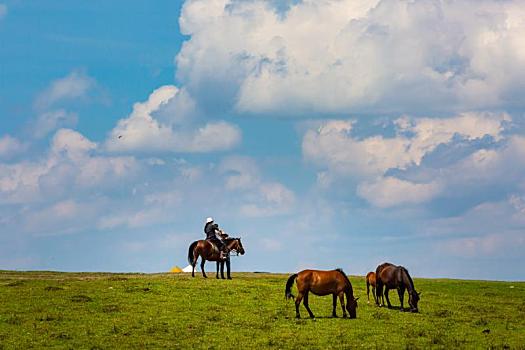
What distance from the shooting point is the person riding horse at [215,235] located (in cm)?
4747

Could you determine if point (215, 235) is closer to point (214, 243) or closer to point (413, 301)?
point (214, 243)

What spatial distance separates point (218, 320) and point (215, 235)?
1571 cm

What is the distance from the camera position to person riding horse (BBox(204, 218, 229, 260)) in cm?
4747

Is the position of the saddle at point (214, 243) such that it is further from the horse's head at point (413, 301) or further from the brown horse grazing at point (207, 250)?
the horse's head at point (413, 301)

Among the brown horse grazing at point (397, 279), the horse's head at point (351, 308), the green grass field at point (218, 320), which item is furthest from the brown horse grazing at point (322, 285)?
the brown horse grazing at point (397, 279)

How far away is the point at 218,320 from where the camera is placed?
3216 centimetres

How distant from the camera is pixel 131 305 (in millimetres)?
35531

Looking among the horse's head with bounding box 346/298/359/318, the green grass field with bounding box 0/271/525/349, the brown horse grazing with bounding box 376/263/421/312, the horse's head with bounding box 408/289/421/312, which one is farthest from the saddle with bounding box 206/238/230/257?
the horse's head with bounding box 346/298/359/318

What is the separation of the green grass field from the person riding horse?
391 centimetres

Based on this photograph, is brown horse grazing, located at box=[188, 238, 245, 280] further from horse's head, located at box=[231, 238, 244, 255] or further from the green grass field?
the green grass field

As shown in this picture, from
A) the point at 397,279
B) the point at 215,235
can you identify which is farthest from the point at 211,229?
the point at 397,279

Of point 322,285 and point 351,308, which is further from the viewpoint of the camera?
point 351,308

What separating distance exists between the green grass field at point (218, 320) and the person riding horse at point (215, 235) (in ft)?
12.8

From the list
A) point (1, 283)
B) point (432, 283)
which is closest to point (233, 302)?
point (1, 283)
